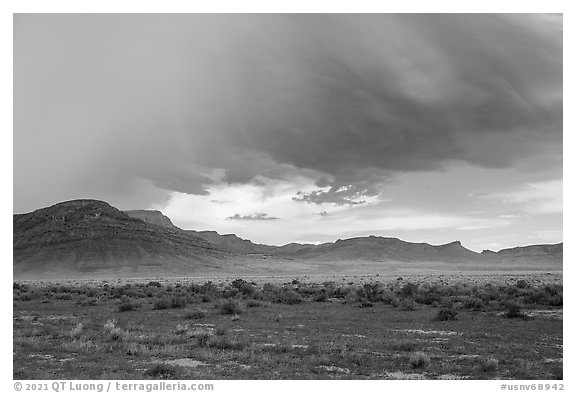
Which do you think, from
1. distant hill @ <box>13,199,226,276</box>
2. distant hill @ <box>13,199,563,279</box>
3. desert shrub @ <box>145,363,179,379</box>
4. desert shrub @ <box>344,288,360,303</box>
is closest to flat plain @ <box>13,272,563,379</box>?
desert shrub @ <box>145,363,179,379</box>

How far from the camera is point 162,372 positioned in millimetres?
13750

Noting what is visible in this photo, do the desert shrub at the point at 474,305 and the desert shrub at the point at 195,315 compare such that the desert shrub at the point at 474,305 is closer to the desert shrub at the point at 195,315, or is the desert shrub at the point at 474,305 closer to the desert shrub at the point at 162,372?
the desert shrub at the point at 195,315

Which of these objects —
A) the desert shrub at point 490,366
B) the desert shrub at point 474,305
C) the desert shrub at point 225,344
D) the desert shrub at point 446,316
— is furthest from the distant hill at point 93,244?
the desert shrub at point 490,366

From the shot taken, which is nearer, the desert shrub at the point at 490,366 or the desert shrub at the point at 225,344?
the desert shrub at the point at 490,366

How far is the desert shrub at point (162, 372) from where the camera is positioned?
13398 mm

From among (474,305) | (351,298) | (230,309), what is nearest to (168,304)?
(230,309)

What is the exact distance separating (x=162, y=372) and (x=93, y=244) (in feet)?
426

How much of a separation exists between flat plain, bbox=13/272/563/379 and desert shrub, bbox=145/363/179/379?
0.03 m

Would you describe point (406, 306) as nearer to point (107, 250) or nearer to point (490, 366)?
point (490, 366)

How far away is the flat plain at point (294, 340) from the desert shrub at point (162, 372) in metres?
0.03

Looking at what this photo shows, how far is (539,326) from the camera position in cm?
2344
